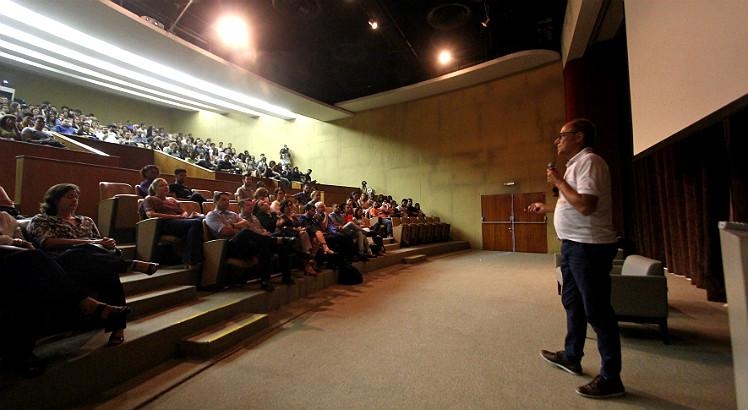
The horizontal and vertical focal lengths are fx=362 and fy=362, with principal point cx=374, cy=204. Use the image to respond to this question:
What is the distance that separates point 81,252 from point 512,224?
828 cm

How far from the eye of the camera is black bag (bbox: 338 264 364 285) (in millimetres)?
4562

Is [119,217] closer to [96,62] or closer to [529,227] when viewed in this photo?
[96,62]

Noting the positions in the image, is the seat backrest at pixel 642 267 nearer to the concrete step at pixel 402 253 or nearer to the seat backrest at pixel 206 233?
the concrete step at pixel 402 253

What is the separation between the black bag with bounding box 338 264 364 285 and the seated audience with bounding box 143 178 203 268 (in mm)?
1841

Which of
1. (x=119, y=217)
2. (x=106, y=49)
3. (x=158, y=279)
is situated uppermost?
(x=106, y=49)

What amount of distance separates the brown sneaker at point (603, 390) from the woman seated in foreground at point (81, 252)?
2.27 m

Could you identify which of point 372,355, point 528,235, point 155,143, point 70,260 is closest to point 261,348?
point 372,355

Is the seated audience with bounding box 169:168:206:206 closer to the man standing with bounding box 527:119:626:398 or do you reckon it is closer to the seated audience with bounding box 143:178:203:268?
the seated audience with bounding box 143:178:203:268

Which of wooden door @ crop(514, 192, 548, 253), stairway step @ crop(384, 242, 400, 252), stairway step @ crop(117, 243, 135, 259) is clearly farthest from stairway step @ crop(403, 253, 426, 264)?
stairway step @ crop(117, 243, 135, 259)

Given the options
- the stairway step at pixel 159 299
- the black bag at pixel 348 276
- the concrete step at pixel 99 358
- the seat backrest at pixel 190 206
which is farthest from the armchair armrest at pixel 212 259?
the black bag at pixel 348 276

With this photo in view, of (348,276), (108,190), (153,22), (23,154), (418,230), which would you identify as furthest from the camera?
(418,230)

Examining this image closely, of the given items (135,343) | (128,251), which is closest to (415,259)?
(128,251)

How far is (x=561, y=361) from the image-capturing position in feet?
6.42

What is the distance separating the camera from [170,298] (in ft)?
8.64
